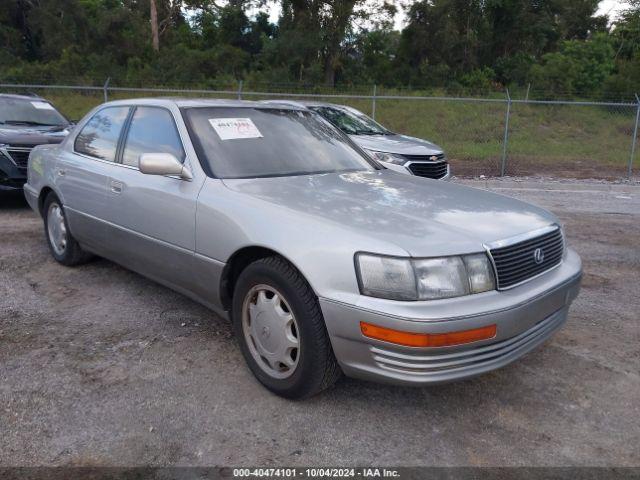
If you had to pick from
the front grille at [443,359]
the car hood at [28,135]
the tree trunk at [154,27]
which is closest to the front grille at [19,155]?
the car hood at [28,135]

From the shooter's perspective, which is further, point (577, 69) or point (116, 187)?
point (577, 69)

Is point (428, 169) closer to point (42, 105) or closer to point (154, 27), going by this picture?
point (42, 105)

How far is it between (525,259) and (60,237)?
4.06m

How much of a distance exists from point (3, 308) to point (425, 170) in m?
6.03

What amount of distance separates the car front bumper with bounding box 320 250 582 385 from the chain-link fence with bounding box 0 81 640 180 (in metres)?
12.5

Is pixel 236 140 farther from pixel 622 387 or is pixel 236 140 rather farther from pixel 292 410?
pixel 622 387

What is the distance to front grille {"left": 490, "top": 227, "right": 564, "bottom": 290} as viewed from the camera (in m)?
2.84

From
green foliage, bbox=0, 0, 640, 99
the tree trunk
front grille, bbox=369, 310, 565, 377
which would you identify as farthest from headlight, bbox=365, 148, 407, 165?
the tree trunk

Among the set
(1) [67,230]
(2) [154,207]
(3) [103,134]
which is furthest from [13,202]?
(2) [154,207]

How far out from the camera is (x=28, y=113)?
8.71 metres

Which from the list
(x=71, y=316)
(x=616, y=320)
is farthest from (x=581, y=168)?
(x=71, y=316)

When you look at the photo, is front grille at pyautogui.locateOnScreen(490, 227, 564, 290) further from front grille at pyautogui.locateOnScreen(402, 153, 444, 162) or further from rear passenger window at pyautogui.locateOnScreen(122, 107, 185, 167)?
front grille at pyautogui.locateOnScreen(402, 153, 444, 162)

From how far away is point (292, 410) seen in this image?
119 inches

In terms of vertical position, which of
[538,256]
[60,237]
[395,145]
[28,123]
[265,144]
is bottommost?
[60,237]
